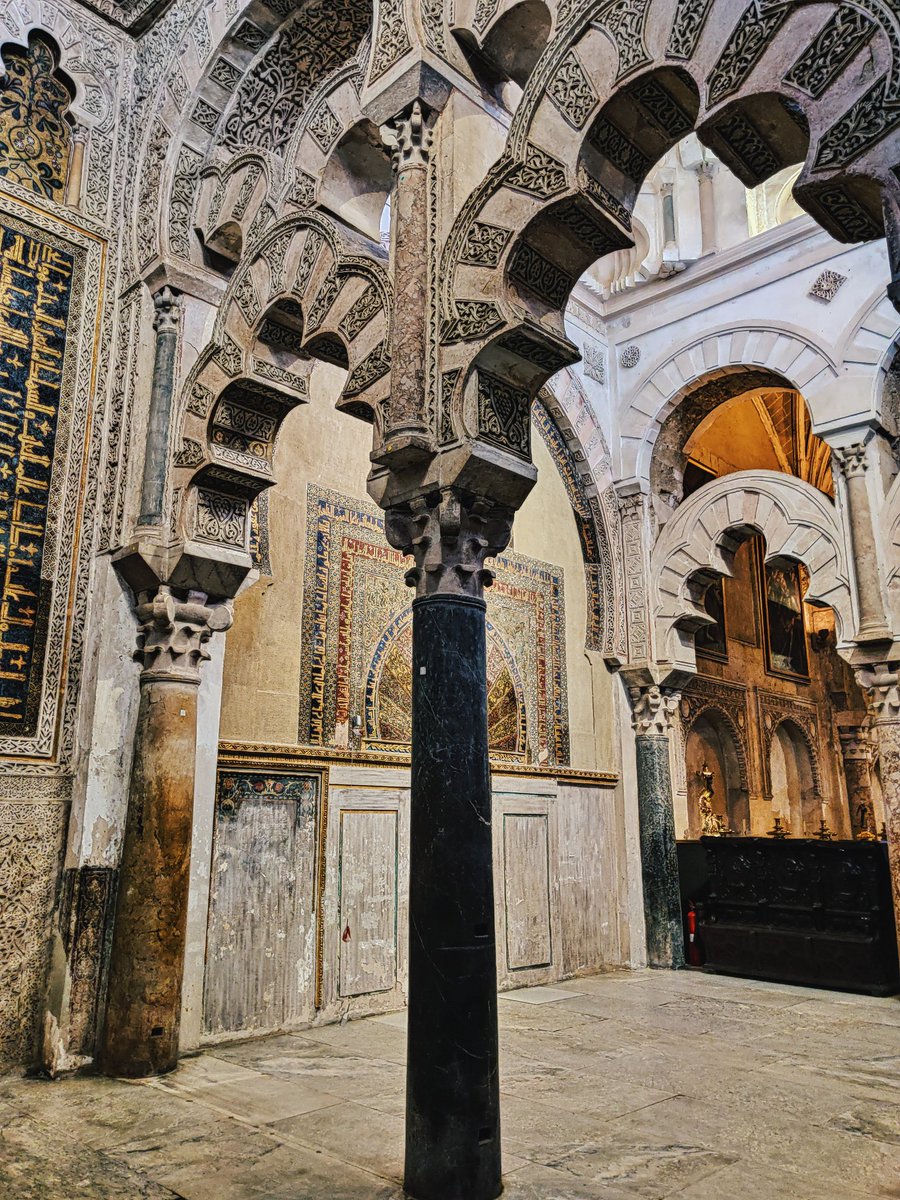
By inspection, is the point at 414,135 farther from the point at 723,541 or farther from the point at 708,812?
the point at 708,812

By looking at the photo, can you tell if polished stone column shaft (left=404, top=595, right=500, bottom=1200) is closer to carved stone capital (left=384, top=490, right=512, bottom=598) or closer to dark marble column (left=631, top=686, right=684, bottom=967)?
carved stone capital (left=384, top=490, right=512, bottom=598)

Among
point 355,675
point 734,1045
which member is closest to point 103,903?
point 355,675

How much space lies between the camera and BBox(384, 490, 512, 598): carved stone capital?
3.74 metres

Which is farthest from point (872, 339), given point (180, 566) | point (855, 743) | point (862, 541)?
point (855, 743)

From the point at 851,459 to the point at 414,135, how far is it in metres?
5.04

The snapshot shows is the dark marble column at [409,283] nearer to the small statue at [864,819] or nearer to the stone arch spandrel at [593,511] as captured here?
the stone arch spandrel at [593,511]

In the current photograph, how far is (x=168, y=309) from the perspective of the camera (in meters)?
5.74

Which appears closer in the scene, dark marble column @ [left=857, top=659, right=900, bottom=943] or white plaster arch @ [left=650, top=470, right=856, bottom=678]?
dark marble column @ [left=857, top=659, right=900, bottom=943]

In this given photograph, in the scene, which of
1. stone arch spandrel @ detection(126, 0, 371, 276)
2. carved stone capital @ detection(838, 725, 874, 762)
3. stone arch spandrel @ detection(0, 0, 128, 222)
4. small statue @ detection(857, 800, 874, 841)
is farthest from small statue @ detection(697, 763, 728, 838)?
stone arch spandrel @ detection(0, 0, 128, 222)

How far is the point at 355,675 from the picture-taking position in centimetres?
691

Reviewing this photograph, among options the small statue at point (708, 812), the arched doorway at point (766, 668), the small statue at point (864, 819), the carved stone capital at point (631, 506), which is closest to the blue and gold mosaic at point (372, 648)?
the carved stone capital at point (631, 506)

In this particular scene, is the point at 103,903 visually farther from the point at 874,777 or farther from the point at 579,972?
the point at 874,777

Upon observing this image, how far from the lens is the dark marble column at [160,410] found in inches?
215

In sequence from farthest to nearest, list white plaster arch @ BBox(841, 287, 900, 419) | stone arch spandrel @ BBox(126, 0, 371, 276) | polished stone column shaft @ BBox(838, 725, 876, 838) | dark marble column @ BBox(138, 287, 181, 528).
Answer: polished stone column shaft @ BBox(838, 725, 876, 838), white plaster arch @ BBox(841, 287, 900, 419), stone arch spandrel @ BBox(126, 0, 371, 276), dark marble column @ BBox(138, 287, 181, 528)
